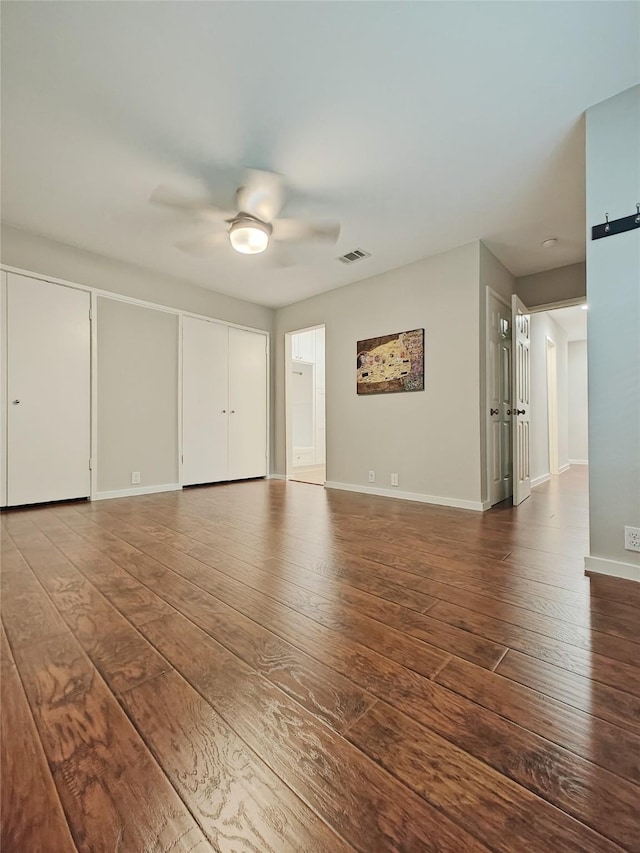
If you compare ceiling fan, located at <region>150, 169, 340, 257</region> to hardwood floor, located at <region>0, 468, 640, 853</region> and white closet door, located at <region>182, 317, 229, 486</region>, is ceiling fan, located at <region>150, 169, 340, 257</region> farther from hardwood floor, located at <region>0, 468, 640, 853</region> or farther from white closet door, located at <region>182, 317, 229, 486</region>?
hardwood floor, located at <region>0, 468, 640, 853</region>

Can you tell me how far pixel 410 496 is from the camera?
3961 mm

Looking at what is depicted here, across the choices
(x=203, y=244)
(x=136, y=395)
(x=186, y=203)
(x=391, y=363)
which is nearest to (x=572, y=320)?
(x=391, y=363)

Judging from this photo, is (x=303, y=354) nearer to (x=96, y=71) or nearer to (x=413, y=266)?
(x=413, y=266)

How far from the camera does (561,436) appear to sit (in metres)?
6.68

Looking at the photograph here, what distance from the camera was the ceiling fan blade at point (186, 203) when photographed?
265 cm

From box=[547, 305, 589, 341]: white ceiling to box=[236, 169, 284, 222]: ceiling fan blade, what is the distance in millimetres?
4360

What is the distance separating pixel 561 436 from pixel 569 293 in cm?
345

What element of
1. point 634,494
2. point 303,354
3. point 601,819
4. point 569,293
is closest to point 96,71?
point 601,819

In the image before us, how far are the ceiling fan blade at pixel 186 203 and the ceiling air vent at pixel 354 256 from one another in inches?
50.4

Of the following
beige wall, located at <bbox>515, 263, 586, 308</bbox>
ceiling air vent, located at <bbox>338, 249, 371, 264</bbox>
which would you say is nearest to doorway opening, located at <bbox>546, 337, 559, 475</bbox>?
beige wall, located at <bbox>515, 263, 586, 308</bbox>

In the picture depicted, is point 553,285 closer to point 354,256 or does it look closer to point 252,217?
A: point 354,256

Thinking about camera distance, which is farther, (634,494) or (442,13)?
(634,494)

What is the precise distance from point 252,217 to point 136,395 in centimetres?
244

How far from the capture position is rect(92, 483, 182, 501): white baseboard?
392 centimetres
